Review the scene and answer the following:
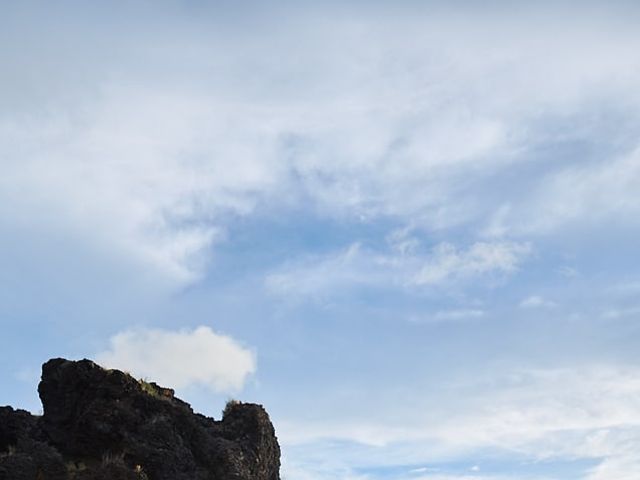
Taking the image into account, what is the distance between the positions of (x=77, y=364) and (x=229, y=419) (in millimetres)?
7644

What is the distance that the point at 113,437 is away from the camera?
29.8 m

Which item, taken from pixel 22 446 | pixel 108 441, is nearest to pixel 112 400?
Result: pixel 108 441

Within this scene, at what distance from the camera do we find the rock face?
28109mm

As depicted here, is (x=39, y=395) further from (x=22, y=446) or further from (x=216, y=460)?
(x=216, y=460)

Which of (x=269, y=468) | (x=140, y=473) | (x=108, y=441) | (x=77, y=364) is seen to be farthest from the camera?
(x=269, y=468)

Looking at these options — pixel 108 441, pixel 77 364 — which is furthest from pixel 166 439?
pixel 77 364

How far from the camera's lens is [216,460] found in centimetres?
3153

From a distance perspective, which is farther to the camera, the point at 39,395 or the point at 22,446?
the point at 39,395

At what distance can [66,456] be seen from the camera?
3002 centimetres

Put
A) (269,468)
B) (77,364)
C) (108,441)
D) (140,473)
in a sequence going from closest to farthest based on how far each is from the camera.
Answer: (140,473) → (108,441) → (77,364) → (269,468)

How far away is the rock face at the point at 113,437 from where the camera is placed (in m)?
28.1

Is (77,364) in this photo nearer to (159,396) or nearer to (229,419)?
(159,396)

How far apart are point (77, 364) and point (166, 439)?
516 centimetres

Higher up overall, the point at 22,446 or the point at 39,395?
the point at 39,395
